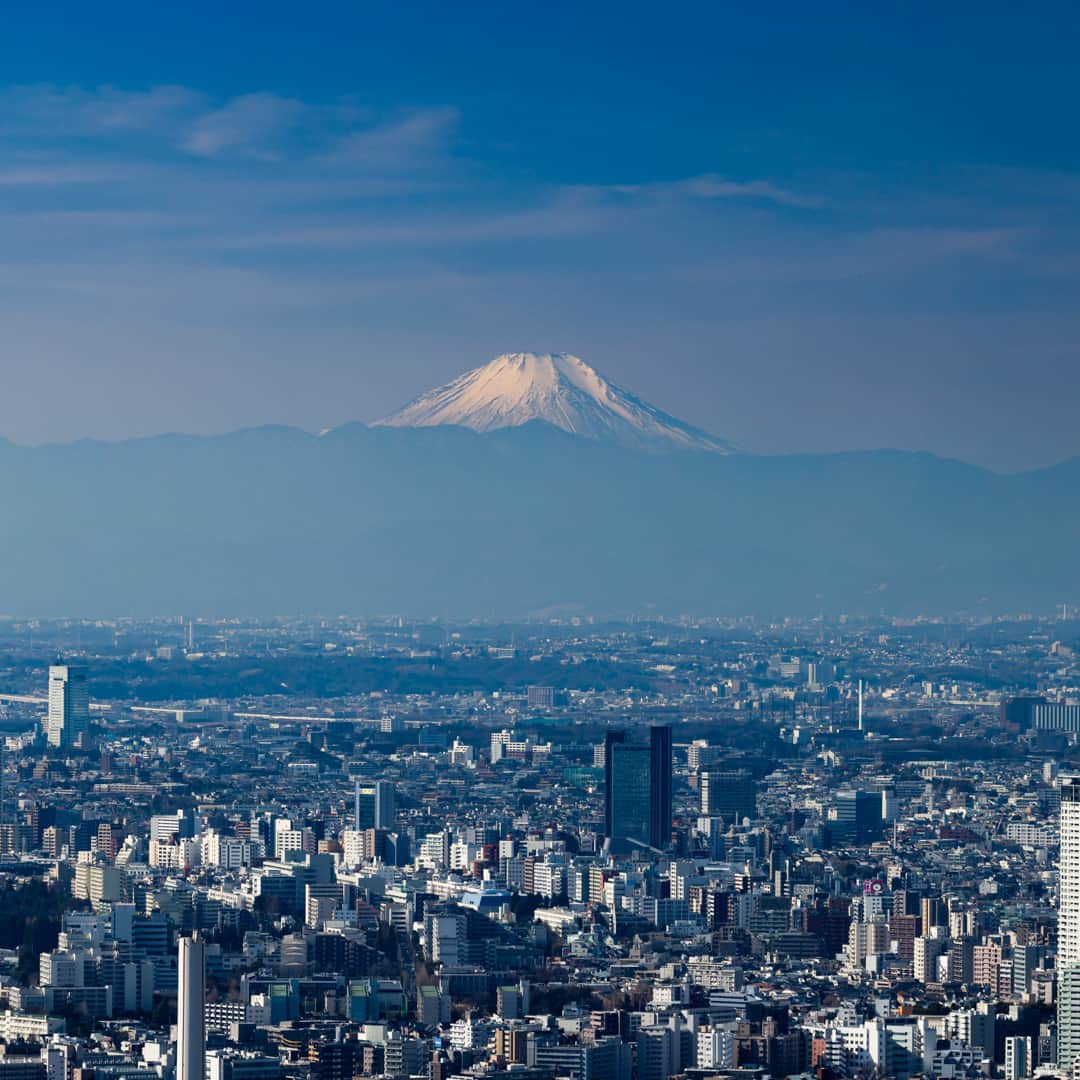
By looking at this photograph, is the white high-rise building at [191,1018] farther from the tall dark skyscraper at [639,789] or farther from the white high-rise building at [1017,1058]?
the tall dark skyscraper at [639,789]

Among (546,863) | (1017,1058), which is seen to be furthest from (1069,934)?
(546,863)

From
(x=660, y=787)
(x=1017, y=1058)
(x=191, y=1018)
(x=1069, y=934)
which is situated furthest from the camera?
(x=660, y=787)

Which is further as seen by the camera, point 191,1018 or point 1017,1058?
point 1017,1058

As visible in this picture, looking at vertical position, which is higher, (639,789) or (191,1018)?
(639,789)

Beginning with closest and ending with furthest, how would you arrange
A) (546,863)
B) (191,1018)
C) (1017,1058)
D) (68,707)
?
(191,1018) → (1017,1058) → (546,863) → (68,707)

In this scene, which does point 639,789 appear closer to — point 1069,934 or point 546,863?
point 546,863

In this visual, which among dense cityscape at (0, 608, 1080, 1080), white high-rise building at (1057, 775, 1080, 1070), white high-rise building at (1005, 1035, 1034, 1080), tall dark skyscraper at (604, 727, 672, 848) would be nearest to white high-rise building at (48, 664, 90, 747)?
dense cityscape at (0, 608, 1080, 1080)

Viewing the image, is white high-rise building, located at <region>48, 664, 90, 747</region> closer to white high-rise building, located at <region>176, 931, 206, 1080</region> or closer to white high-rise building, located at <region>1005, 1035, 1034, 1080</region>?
white high-rise building, located at <region>1005, 1035, 1034, 1080</region>
